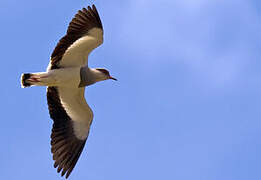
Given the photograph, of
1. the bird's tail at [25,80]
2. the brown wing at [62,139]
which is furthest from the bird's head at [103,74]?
the bird's tail at [25,80]

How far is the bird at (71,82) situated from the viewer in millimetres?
12227

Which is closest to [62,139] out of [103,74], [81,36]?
[103,74]

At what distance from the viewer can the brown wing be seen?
492 inches

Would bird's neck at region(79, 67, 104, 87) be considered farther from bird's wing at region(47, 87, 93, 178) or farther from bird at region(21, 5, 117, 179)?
bird's wing at region(47, 87, 93, 178)

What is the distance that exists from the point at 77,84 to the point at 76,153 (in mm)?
1496

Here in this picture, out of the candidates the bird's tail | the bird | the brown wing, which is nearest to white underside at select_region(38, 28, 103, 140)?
the bird

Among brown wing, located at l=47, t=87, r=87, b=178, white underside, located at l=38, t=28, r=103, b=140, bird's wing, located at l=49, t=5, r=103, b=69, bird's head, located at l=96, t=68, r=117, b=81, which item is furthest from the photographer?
bird's head, located at l=96, t=68, r=117, b=81

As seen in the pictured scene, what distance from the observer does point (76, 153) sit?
1274cm

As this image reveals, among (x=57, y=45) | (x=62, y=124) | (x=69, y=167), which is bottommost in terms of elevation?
(x=69, y=167)

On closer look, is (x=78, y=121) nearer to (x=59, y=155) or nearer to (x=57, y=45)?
Result: (x=59, y=155)

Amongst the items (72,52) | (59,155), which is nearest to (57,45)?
(72,52)

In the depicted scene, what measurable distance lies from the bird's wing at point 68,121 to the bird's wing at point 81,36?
3.13 ft

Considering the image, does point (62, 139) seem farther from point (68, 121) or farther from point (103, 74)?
point (103, 74)

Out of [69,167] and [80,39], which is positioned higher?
[80,39]
